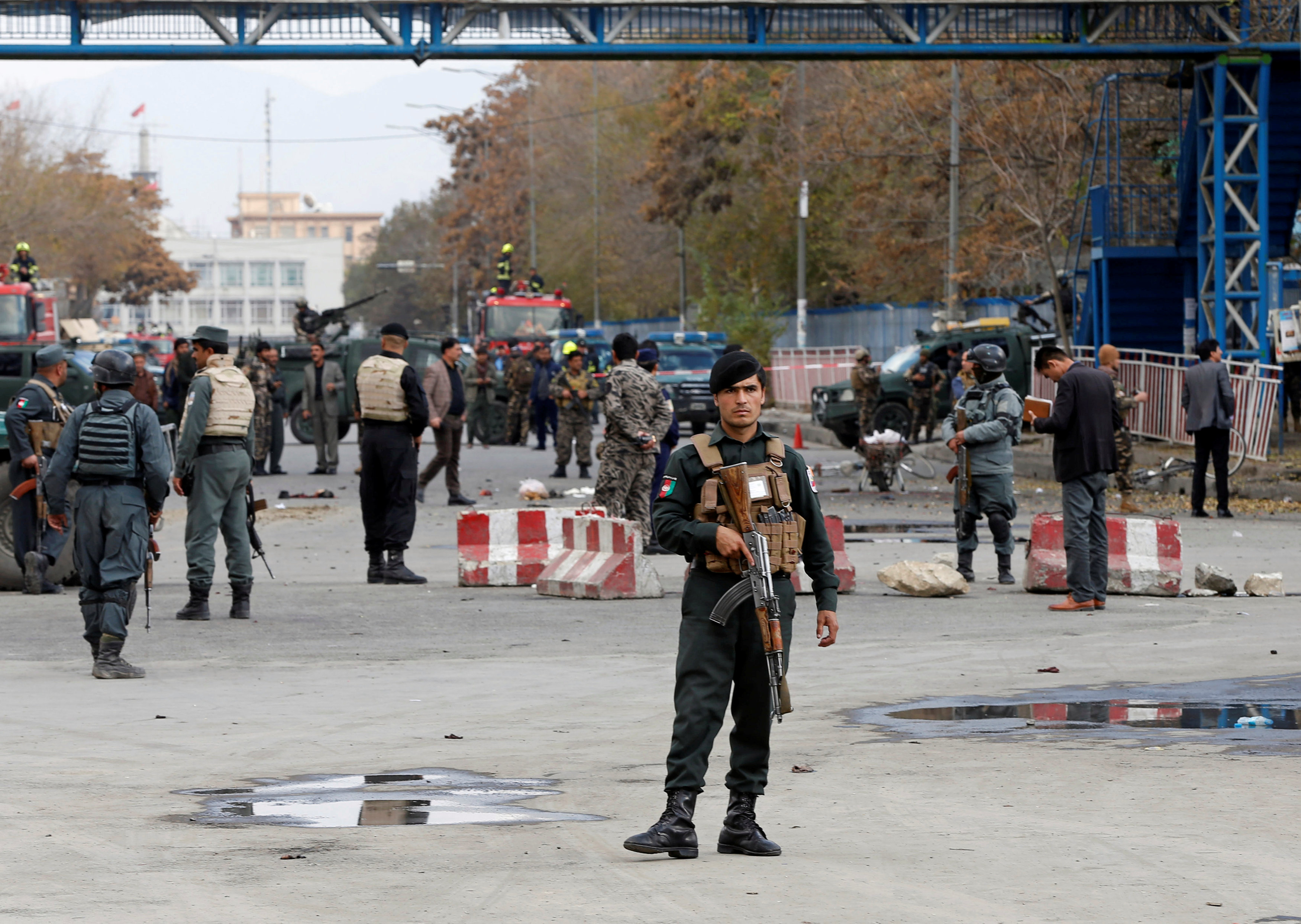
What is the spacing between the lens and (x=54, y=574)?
13.9m

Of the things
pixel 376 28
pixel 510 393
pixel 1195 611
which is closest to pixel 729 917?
pixel 1195 611

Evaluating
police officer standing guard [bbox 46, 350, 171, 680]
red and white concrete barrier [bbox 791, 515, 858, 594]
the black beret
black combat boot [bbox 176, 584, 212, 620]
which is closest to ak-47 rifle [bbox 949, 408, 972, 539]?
red and white concrete barrier [bbox 791, 515, 858, 594]

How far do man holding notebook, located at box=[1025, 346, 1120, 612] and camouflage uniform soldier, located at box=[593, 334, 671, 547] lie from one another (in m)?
3.45

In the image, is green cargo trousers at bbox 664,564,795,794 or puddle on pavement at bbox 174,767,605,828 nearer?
green cargo trousers at bbox 664,564,795,794

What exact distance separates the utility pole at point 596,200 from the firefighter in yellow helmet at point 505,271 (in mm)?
21255

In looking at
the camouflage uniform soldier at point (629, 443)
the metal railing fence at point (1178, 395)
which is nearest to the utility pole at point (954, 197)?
the metal railing fence at point (1178, 395)

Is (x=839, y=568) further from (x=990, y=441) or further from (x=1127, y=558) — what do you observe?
(x=1127, y=558)

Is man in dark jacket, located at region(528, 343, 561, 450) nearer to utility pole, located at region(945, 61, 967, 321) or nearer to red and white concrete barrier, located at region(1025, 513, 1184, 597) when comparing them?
utility pole, located at region(945, 61, 967, 321)

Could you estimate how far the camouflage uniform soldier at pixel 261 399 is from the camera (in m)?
23.6

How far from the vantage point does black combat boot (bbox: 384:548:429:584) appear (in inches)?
558

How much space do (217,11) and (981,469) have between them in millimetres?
17940

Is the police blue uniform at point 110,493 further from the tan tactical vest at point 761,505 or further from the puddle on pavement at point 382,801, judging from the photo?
the tan tactical vest at point 761,505

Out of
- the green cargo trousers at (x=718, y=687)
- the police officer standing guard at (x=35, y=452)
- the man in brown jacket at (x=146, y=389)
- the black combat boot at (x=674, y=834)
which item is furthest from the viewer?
the man in brown jacket at (x=146, y=389)

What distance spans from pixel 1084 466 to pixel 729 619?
22.4ft
